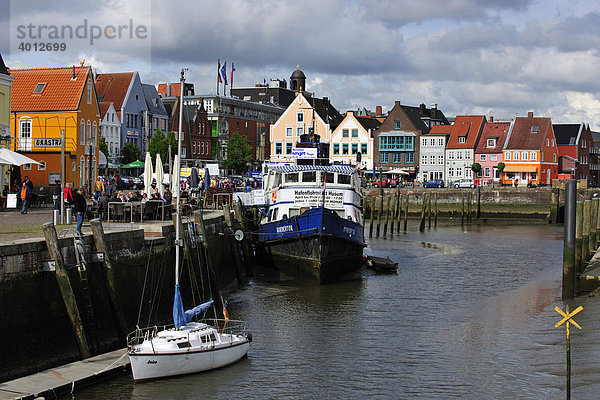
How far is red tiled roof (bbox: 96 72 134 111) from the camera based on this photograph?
9100 centimetres

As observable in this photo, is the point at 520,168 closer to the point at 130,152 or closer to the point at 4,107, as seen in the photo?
the point at 130,152

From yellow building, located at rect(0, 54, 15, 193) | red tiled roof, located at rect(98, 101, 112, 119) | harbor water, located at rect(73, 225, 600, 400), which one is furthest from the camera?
red tiled roof, located at rect(98, 101, 112, 119)

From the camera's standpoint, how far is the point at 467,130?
97375 mm

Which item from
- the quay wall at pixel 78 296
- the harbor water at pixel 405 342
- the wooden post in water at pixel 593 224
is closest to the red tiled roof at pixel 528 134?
the harbor water at pixel 405 342

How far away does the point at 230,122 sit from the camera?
367 ft

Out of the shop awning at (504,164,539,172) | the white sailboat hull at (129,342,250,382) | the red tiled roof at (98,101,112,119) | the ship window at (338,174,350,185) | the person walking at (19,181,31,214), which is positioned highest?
the red tiled roof at (98,101,112,119)

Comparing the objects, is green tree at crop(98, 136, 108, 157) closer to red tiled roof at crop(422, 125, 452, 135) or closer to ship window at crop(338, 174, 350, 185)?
red tiled roof at crop(422, 125, 452, 135)

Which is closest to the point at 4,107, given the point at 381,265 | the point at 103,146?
the point at 381,265

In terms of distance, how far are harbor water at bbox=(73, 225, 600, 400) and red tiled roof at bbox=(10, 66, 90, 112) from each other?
24049mm

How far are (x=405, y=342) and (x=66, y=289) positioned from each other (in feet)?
29.4

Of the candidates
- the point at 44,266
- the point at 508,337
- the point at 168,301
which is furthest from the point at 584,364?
the point at 44,266

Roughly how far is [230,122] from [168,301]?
9161 cm

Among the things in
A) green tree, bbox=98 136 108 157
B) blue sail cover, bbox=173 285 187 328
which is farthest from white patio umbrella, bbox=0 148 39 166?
green tree, bbox=98 136 108 157

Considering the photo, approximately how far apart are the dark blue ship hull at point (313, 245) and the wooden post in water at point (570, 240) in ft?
29.1
